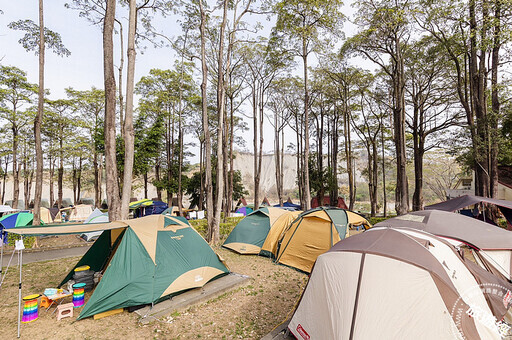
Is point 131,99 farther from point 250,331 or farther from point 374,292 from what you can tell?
point 374,292

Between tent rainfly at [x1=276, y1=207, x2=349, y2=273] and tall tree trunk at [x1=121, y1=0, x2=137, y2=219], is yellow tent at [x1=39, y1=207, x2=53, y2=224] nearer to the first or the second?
tall tree trunk at [x1=121, y1=0, x2=137, y2=219]

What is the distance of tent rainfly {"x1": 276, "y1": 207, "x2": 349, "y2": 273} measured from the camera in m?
6.96

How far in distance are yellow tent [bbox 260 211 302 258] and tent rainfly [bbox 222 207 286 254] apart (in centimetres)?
17

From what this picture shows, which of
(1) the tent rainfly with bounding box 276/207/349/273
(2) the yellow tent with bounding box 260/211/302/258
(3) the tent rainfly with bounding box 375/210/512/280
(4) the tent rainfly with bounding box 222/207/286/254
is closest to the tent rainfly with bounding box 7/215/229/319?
(1) the tent rainfly with bounding box 276/207/349/273

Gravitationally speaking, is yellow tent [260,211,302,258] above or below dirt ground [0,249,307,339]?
above

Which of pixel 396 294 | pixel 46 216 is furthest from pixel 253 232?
pixel 46 216

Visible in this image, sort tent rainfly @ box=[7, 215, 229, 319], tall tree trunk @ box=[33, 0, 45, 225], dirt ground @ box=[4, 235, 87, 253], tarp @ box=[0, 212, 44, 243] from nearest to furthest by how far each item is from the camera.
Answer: tent rainfly @ box=[7, 215, 229, 319] < dirt ground @ box=[4, 235, 87, 253] < tall tree trunk @ box=[33, 0, 45, 225] < tarp @ box=[0, 212, 44, 243]

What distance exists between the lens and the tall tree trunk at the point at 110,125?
7.13m

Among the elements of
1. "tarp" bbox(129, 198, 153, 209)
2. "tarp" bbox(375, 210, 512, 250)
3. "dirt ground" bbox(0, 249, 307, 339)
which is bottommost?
"dirt ground" bbox(0, 249, 307, 339)

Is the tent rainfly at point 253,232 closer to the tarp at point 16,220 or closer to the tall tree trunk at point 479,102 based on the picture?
the tall tree trunk at point 479,102

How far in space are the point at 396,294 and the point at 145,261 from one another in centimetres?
429

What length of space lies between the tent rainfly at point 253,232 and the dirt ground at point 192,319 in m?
2.28

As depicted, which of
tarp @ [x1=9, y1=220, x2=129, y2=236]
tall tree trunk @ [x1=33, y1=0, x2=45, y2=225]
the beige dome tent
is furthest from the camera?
the beige dome tent

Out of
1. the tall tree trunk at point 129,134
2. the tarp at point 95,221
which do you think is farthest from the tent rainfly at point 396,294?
the tarp at point 95,221
